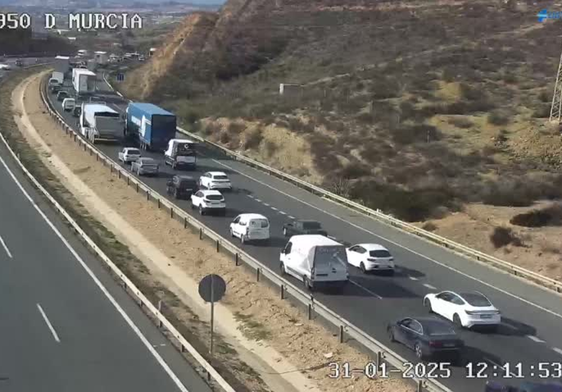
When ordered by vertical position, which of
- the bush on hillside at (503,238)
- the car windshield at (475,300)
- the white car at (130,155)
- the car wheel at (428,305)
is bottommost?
the white car at (130,155)

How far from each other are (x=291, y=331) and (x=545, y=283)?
1006 centimetres

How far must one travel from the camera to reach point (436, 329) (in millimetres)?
21781

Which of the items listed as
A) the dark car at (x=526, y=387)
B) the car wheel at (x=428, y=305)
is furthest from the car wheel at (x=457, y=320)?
the dark car at (x=526, y=387)

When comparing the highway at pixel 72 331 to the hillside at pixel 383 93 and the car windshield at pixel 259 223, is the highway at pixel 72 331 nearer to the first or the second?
the car windshield at pixel 259 223

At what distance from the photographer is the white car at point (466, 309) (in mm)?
24609

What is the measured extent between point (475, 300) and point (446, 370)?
444cm

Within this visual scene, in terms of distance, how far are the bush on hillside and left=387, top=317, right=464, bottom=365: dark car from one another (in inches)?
571

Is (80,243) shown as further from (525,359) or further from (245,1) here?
(245,1)

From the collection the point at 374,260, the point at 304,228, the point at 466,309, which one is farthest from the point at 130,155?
the point at 466,309

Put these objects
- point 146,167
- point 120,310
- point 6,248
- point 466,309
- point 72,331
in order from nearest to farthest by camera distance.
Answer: point 72,331
point 466,309
point 120,310
point 6,248
point 146,167

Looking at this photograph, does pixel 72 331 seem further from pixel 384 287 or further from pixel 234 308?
pixel 384 287

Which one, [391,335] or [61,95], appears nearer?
[391,335]

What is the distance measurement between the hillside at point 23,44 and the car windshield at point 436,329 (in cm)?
16755

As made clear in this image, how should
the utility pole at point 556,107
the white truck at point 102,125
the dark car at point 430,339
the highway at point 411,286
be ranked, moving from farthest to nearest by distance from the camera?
the white truck at point 102,125 < the utility pole at point 556,107 < the highway at point 411,286 < the dark car at point 430,339
